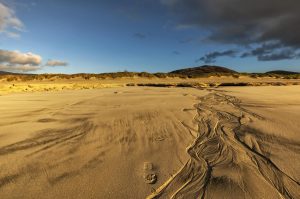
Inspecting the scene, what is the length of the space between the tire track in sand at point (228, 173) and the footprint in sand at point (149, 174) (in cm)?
20

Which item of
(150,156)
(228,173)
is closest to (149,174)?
(150,156)

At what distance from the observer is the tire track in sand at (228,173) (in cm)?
329

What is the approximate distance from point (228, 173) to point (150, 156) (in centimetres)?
126

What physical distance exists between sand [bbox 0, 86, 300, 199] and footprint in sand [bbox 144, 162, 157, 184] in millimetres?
13

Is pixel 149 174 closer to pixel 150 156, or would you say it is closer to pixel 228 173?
pixel 150 156

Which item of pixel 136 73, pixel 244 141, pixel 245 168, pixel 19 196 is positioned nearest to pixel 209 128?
pixel 244 141

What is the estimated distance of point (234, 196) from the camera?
322cm

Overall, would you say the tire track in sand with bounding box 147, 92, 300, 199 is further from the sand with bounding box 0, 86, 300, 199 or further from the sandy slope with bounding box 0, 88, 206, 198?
the sandy slope with bounding box 0, 88, 206, 198

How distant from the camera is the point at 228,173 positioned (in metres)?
3.82

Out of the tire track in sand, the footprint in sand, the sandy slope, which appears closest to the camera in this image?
the tire track in sand

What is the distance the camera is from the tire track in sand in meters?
3.29

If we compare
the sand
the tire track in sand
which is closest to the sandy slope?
the sand

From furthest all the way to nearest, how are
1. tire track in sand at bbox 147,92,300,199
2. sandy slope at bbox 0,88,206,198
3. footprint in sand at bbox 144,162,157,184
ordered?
footprint in sand at bbox 144,162,157,184 → sandy slope at bbox 0,88,206,198 → tire track in sand at bbox 147,92,300,199

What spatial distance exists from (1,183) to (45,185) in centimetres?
55
